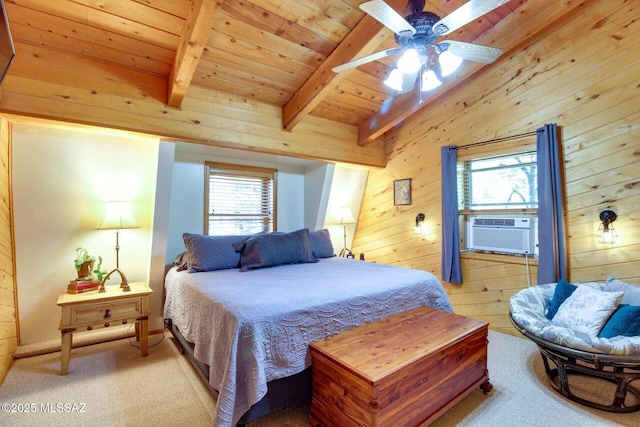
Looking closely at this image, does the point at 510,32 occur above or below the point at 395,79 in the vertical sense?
above

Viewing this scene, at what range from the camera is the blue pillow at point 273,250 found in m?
2.91

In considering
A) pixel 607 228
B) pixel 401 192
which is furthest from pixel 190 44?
pixel 607 228

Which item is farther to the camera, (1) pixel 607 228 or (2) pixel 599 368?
(1) pixel 607 228

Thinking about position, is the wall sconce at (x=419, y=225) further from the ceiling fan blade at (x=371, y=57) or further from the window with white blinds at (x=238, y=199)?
the ceiling fan blade at (x=371, y=57)

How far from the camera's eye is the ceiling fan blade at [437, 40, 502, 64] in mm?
1893

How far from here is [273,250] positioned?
3.01 metres

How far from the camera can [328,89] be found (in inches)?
111

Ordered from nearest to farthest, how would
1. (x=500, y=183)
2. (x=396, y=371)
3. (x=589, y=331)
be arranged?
(x=396, y=371) → (x=589, y=331) → (x=500, y=183)

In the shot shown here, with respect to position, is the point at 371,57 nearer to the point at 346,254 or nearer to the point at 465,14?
the point at 465,14

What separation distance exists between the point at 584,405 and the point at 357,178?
3395 millimetres

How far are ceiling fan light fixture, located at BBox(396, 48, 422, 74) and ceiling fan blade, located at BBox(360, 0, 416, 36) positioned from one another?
149mm

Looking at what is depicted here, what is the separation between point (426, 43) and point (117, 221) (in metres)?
2.89

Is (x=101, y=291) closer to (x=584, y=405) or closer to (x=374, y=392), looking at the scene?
(x=374, y=392)

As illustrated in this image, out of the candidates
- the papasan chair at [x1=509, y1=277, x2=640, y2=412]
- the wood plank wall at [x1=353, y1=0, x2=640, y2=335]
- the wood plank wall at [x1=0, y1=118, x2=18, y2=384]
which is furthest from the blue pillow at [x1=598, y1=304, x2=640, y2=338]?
the wood plank wall at [x1=0, y1=118, x2=18, y2=384]
